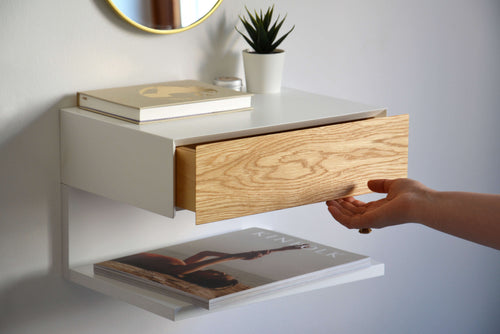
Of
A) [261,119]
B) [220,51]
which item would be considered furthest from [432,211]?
[220,51]

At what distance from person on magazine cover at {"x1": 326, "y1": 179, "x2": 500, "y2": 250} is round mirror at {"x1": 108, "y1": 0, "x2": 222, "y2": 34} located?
460 millimetres

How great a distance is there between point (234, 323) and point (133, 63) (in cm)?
68

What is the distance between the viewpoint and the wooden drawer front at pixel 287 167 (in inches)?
46.8

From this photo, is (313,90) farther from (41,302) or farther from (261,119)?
(41,302)

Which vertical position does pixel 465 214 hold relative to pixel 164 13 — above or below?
below

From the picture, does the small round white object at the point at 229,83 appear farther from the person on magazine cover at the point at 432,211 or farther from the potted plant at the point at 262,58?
the person on magazine cover at the point at 432,211

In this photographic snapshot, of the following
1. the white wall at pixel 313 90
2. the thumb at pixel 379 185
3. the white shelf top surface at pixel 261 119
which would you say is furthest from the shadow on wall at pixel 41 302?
the thumb at pixel 379 185

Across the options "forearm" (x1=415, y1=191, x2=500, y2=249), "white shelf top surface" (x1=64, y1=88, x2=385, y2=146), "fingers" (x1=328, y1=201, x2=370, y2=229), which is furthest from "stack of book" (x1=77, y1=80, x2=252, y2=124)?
"forearm" (x1=415, y1=191, x2=500, y2=249)

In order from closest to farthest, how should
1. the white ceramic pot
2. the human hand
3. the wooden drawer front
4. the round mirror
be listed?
the wooden drawer front
the human hand
the round mirror
the white ceramic pot

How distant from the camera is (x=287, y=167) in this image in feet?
4.24

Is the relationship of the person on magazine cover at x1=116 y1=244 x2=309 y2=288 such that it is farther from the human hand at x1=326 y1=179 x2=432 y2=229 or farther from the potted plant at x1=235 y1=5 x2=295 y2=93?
the potted plant at x1=235 y1=5 x2=295 y2=93

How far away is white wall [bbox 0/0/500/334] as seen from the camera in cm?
139

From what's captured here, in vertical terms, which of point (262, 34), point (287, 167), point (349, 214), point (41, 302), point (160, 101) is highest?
point (262, 34)

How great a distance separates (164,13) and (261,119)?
0.33 m
